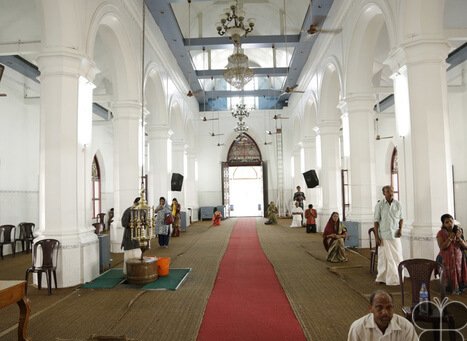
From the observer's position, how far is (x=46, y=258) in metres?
6.34

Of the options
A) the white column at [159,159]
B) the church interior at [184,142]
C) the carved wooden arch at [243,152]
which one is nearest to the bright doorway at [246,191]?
the carved wooden arch at [243,152]

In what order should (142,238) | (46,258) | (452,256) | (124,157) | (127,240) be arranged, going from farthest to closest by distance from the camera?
(124,157)
(127,240)
(142,238)
(46,258)
(452,256)

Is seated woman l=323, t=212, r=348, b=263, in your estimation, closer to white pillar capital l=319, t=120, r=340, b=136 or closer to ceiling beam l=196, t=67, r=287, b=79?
white pillar capital l=319, t=120, r=340, b=136

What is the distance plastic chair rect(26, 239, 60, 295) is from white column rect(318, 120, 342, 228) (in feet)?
29.8

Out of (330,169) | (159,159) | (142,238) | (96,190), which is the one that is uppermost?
(159,159)

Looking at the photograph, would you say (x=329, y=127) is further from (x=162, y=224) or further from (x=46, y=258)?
(x=46, y=258)

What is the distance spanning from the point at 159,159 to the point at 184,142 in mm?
3756

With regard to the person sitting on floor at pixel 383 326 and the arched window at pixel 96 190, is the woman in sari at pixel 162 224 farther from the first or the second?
the arched window at pixel 96 190

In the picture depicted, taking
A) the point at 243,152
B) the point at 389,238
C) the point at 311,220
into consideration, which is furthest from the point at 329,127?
the point at 243,152

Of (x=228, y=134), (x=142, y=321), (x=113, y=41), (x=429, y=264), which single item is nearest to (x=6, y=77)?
(x=113, y=41)

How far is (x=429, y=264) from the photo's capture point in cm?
427

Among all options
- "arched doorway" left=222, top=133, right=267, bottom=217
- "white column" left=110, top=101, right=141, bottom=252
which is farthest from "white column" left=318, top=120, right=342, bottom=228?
"arched doorway" left=222, top=133, right=267, bottom=217

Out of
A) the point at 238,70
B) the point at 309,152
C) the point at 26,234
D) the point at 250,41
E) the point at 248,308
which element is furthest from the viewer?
the point at 309,152

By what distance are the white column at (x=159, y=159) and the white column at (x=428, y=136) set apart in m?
9.17
